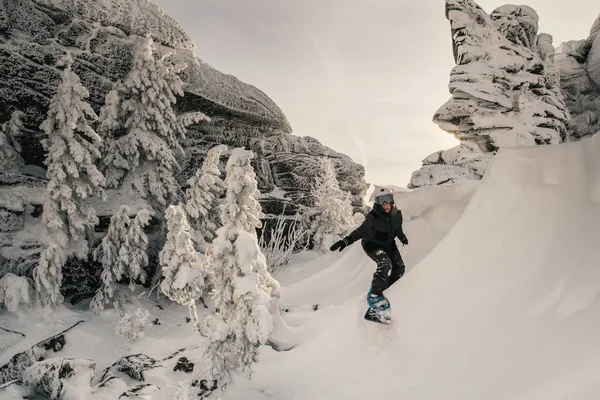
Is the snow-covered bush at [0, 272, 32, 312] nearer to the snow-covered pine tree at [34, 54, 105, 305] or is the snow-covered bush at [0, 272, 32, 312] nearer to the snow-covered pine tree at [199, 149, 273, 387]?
the snow-covered pine tree at [34, 54, 105, 305]

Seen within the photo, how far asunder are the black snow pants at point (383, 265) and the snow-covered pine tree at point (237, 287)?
2702 mm

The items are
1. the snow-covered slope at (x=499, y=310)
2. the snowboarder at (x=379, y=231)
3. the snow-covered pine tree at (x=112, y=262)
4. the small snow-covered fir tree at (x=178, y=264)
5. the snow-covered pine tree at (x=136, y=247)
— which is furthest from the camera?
the snow-covered pine tree at (x=136, y=247)

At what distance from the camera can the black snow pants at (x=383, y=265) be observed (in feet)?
18.2

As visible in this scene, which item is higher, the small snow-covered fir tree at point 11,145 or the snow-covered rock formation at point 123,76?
the snow-covered rock formation at point 123,76

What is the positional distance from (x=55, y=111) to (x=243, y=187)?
1037 centimetres

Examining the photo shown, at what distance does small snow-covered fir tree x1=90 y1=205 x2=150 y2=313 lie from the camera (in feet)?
45.0

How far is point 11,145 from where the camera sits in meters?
15.6

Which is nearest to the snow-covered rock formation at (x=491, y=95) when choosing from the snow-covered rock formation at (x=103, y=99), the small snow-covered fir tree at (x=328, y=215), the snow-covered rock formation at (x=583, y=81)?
the small snow-covered fir tree at (x=328, y=215)

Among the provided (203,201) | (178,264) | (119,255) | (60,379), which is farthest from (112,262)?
(60,379)

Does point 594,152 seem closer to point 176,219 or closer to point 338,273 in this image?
point 338,273

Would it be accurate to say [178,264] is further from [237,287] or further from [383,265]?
[383,265]

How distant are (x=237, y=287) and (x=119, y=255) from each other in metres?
8.59

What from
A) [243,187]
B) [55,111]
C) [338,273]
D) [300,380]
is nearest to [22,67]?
[55,111]

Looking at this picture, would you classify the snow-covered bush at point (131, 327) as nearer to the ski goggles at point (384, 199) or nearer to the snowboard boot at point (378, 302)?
the snowboard boot at point (378, 302)
